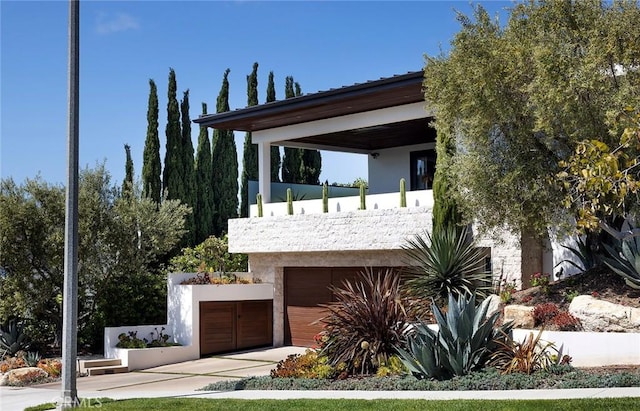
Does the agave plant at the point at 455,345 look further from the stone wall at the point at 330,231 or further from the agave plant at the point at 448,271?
the stone wall at the point at 330,231

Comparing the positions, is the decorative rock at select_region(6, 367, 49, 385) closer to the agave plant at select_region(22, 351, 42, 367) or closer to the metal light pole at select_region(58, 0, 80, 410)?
the agave plant at select_region(22, 351, 42, 367)

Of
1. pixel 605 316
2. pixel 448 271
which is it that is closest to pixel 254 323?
pixel 448 271

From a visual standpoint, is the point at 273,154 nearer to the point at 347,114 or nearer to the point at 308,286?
the point at 308,286

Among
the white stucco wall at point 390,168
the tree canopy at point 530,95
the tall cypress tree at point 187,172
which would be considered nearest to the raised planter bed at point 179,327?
the white stucco wall at point 390,168

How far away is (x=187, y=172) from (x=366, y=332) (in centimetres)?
2080

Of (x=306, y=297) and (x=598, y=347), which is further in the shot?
(x=306, y=297)

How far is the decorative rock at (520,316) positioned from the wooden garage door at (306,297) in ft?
29.9

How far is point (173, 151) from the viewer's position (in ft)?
114

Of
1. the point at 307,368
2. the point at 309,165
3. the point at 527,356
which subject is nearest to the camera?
the point at 527,356

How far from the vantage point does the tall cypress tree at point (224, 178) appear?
117ft

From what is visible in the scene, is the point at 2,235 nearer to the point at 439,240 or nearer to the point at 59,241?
the point at 59,241

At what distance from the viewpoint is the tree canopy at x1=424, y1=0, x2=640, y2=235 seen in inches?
552

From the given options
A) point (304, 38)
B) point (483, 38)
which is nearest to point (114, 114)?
point (304, 38)

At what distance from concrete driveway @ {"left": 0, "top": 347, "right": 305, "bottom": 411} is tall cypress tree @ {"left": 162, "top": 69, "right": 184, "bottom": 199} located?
11.9 m
